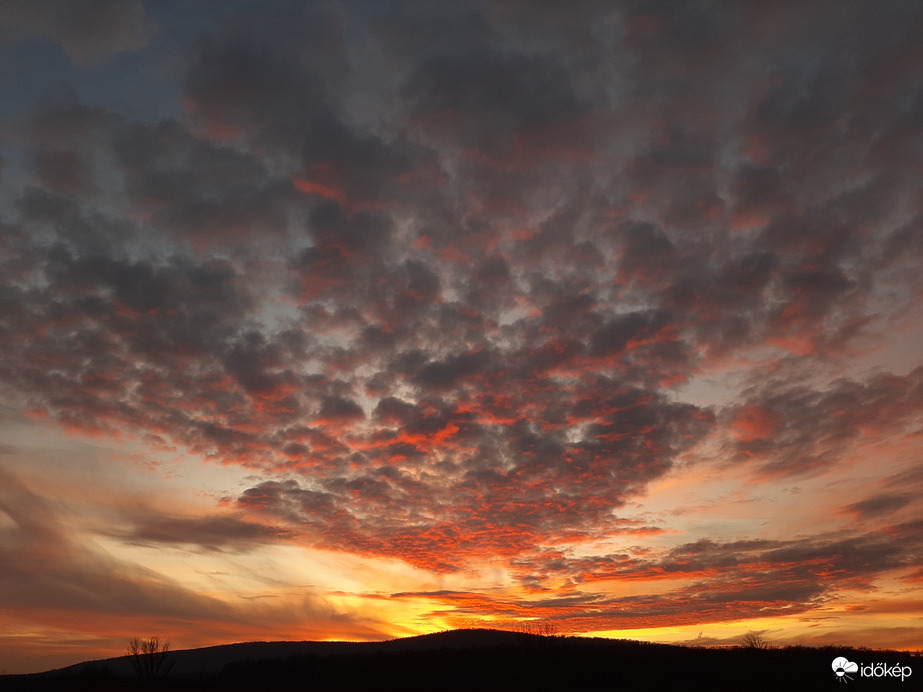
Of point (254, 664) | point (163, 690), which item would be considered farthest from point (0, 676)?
point (163, 690)

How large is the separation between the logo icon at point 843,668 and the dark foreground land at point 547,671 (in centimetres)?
65

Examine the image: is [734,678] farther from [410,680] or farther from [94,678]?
[94,678]

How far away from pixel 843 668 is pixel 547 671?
44.2 metres

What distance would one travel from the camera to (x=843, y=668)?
6675 cm

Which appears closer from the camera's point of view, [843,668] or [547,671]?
[547,671]

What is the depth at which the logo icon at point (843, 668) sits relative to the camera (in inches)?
2458

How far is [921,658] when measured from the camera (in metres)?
83.6

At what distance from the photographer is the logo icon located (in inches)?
2458

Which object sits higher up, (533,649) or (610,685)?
(533,649)

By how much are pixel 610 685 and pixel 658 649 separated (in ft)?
66.7

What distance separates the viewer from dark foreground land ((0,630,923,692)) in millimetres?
58281

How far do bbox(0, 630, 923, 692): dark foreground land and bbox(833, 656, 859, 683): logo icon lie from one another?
2.13 feet

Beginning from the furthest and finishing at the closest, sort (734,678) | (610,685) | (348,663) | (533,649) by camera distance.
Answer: (348,663) < (610,685) < (734,678) < (533,649)

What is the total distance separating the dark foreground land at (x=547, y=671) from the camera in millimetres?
58281
